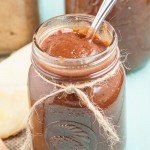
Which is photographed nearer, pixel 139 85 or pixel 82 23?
pixel 82 23

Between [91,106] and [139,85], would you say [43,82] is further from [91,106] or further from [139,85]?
[139,85]

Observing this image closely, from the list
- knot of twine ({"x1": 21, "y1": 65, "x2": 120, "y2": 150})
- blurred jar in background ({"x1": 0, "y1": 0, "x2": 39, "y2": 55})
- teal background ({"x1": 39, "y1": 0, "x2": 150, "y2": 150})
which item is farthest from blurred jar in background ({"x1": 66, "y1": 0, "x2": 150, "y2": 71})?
knot of twine ({"x1": 21, "y1": 65, "x2": 120, "y2": 150})

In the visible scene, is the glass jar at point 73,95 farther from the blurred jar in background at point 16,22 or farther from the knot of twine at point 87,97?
the blurred jar in background at point 16,22

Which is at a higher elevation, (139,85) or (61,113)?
(61,113)

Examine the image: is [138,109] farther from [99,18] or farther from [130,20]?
[99,18]

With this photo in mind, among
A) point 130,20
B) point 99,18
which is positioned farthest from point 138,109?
point 99,18

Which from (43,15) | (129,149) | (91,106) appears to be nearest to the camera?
(91,106)

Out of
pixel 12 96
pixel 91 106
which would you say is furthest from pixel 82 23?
pixel 12 96

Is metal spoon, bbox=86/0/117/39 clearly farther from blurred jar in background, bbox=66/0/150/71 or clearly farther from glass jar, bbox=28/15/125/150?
blurred jar in background, bbox=66/0/150/71
